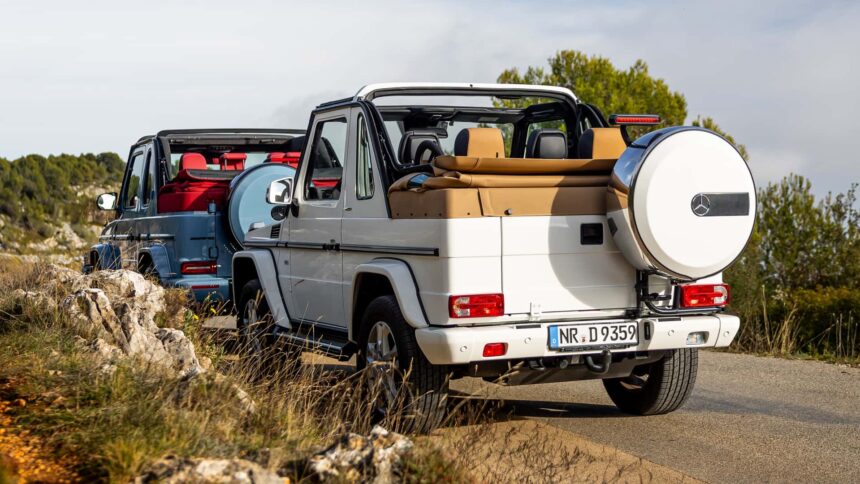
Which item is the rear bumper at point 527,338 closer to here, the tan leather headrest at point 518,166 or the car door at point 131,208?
the tan leather headrest at point 518,166

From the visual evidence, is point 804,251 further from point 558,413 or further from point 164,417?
point 164,417

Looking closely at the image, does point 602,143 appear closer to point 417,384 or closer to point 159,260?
point 417,384

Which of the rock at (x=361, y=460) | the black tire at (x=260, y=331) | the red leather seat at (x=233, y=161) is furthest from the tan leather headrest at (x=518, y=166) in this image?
the red leather seat at (x=233, y=161)

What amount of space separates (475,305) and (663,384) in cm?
190

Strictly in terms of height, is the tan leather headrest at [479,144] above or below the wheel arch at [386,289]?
above

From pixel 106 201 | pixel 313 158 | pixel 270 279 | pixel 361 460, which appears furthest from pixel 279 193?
pixel 106 201

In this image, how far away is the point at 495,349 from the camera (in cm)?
608

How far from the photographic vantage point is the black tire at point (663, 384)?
23.8ft

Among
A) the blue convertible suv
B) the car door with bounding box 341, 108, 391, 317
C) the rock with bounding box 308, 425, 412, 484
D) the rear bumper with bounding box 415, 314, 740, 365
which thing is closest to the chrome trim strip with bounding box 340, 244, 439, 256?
the car door with bounding box 341, 108, 391, 317

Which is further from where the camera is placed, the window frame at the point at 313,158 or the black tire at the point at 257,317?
the black tire at the point at 257,317

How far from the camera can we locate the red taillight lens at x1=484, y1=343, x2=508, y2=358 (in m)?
6.06

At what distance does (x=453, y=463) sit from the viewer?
14.5 ft

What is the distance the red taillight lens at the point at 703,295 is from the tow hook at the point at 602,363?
0.63 m

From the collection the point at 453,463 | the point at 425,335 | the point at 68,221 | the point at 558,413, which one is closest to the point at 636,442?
the point at 558,413
